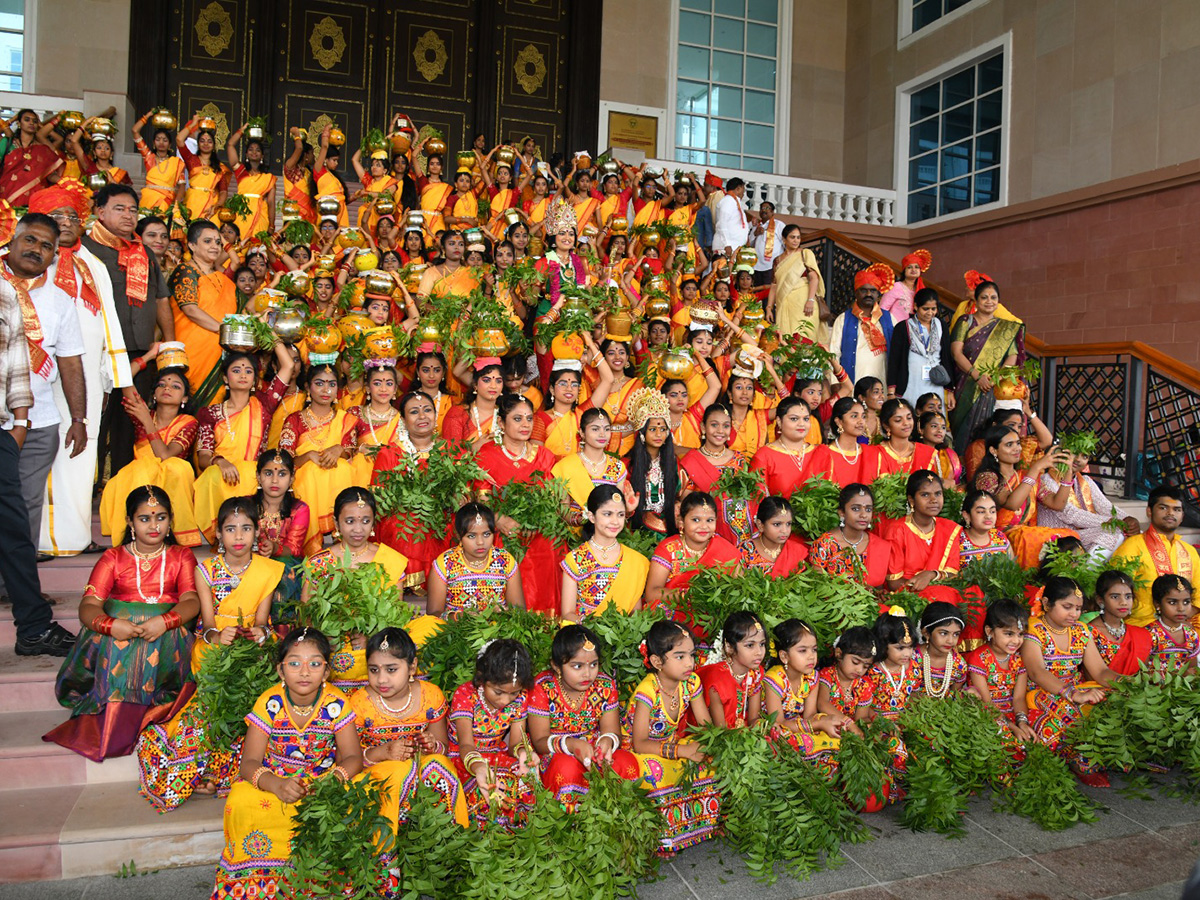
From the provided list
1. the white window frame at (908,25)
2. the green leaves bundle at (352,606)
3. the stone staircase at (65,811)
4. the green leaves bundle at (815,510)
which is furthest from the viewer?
the white window frame at (908,25)

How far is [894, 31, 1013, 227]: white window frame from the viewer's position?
12031 mm

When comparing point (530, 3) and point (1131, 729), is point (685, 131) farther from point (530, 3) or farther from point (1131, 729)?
point (1131, 729)

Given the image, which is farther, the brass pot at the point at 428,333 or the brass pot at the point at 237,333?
the brass pot at the point at 428,333

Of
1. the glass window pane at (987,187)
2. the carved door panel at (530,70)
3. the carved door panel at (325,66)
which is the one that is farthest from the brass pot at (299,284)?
the glass window pane at (987,187)

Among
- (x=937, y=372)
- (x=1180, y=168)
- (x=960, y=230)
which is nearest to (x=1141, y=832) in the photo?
(x=937, y=372)

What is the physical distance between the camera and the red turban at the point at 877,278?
329 inches

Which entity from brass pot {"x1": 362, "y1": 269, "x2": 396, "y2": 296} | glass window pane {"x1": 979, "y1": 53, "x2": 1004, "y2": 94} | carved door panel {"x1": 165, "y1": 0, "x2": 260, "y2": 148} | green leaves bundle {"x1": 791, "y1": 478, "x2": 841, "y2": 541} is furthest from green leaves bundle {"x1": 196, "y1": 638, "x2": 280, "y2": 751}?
glass window pane {"x1": 979, "y1": 53, "x2": 1004, "y2": 94}

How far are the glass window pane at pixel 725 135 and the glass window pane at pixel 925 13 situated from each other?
9.33 feet

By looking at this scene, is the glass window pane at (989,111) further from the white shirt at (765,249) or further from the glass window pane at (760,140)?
the white shirt at (765,249)

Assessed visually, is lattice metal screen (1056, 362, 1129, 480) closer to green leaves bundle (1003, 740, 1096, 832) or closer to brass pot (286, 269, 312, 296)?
green leaves bundle (1003, 740, 1096, 832)

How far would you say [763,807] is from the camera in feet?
11.9

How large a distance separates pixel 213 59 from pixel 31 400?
10.4 meters

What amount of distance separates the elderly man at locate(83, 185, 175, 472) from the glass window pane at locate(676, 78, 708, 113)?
34.0 feet

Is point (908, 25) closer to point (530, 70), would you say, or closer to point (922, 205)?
point (922, 205)
